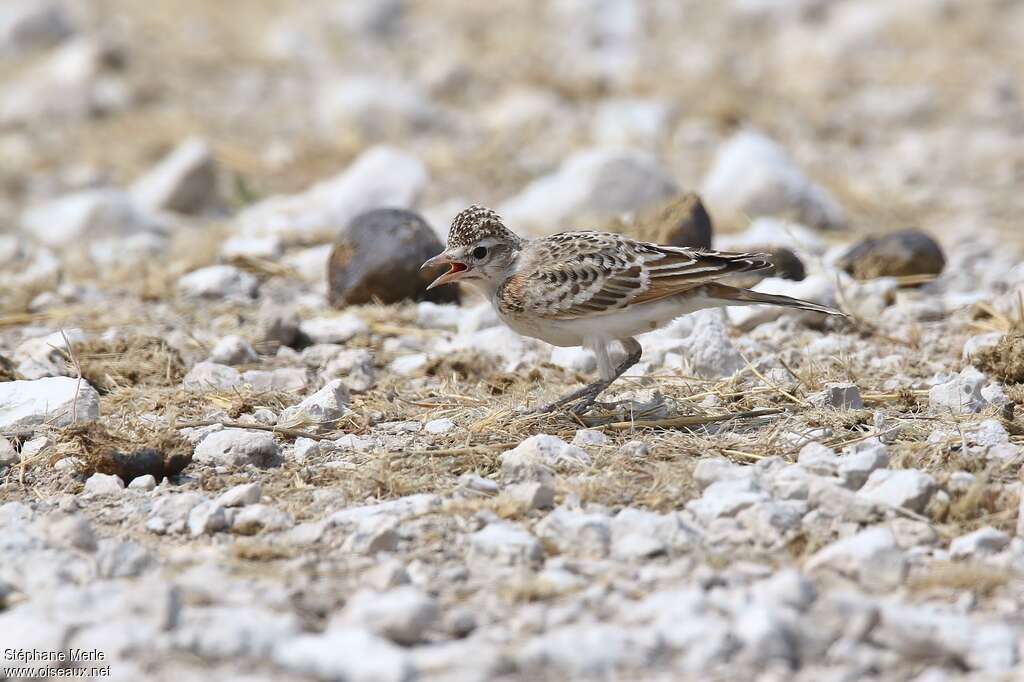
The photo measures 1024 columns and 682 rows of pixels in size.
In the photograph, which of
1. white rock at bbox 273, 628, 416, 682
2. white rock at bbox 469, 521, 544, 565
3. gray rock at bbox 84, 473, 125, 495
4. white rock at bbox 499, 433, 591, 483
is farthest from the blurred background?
white rock at bbox 273, 628, 416, 682

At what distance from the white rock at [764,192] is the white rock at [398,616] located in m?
6.54

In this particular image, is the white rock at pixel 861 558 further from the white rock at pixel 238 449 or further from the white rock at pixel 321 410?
the white rock at pixel 321 410

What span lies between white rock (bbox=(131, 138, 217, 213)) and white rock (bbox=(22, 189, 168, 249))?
0.52 meters

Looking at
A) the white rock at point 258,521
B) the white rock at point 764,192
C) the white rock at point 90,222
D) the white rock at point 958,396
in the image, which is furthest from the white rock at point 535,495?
the white rock at point 90,222

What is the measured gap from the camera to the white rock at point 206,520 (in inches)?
189

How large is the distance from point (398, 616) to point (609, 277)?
241 cm

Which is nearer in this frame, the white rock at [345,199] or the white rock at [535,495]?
the white rock at [535,495]

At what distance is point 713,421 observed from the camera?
19.2 feet

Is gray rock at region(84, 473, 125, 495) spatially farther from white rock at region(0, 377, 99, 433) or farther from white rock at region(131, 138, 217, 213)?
white rock at region(131, 138, 217, 213)

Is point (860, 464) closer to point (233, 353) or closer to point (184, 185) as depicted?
point (233, 353)

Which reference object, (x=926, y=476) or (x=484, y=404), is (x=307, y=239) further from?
(x=926, y=476)

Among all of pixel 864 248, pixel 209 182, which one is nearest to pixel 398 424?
pixel 864 248

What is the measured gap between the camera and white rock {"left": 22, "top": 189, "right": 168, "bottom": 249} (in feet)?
33.7

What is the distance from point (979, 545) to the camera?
14.5ft
